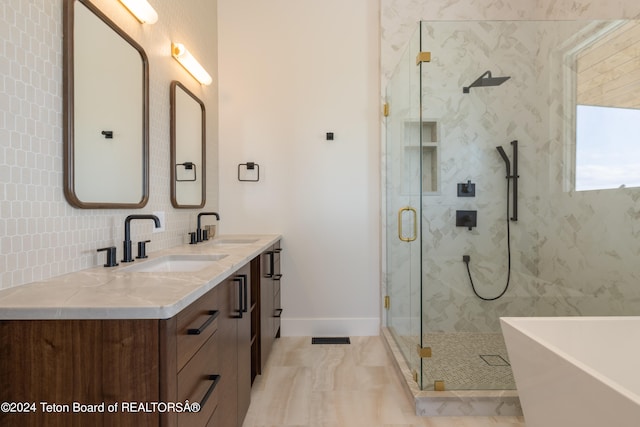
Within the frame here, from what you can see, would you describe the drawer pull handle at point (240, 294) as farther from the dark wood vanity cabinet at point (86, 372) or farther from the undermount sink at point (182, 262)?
the dark wood vanity cabinet at point (86, 372)

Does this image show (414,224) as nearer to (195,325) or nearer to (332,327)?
(332,327)

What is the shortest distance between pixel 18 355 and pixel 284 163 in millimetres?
2389

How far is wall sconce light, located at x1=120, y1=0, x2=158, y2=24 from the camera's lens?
60.6 inches

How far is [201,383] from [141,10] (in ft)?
5.64

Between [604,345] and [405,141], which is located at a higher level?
[405,141]

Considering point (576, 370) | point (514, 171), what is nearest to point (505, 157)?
point (514, 171)

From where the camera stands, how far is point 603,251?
2.09 meters

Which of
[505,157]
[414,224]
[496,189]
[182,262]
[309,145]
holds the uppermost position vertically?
[309,145]

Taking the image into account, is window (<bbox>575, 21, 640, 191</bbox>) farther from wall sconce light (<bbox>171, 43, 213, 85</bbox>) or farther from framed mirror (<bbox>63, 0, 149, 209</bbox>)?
framed mirror (<bbox>63, 0, 149, 209</bbox>)

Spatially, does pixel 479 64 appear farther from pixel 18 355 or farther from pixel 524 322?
pixel 18 355

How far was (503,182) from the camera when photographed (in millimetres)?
2373

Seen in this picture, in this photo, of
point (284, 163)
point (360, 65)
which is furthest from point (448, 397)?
point (360, 65)

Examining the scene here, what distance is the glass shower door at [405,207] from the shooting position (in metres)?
2.16

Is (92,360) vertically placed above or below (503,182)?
below
